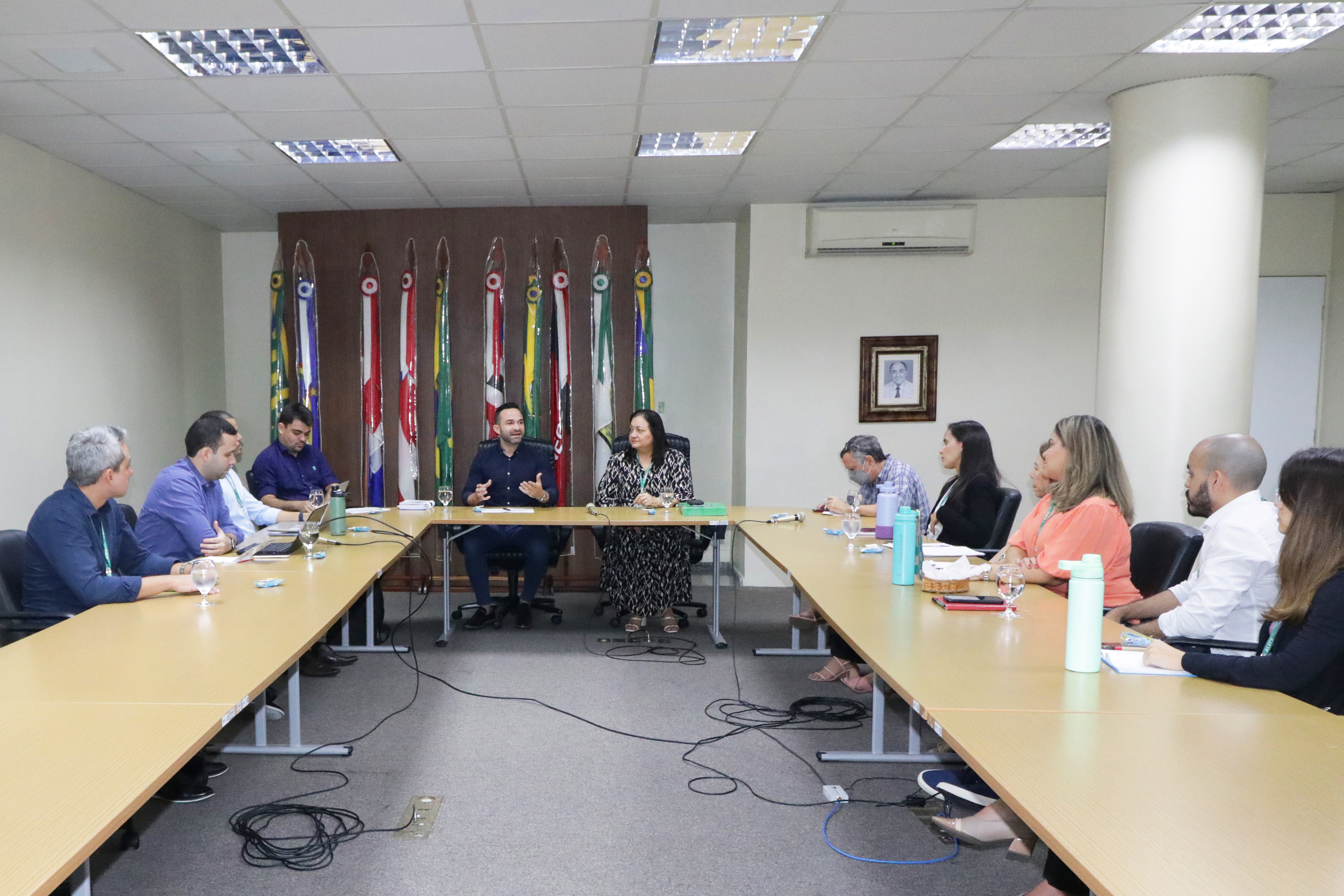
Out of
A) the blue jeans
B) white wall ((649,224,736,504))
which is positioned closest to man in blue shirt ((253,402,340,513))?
the blue jeans

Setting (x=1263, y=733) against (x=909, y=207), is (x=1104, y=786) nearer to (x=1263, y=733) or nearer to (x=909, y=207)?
(x=1263, y=733)

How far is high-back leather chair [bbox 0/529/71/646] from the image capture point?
268cm

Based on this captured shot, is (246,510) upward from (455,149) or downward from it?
downward

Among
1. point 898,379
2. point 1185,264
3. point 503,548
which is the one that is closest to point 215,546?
→ point 503,548

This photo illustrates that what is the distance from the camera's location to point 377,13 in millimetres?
2939

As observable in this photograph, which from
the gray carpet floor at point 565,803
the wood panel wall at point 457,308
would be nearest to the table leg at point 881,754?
the gray carpet floor at point 565,803

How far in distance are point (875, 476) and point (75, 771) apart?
12.5 ft

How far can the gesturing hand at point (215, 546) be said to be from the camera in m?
3.29

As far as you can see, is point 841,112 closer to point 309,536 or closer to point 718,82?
point 718,82

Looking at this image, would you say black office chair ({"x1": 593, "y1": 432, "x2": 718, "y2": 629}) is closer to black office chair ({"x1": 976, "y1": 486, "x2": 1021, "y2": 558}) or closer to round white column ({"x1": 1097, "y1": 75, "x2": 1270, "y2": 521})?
black office chair ({"x1": 976, "y1": 486, "x2": 1021, "y2": 558})

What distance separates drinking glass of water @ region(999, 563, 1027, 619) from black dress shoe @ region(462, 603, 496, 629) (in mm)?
3244

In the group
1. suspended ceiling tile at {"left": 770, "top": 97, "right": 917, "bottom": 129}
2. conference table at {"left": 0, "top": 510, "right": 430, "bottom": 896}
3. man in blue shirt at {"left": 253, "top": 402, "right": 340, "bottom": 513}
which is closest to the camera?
conference table at {"left": 0, "top": 510, "right": 430, "bottom": 896}

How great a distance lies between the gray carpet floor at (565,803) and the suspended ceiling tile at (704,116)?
2.61m

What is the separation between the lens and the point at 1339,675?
6.01ft
